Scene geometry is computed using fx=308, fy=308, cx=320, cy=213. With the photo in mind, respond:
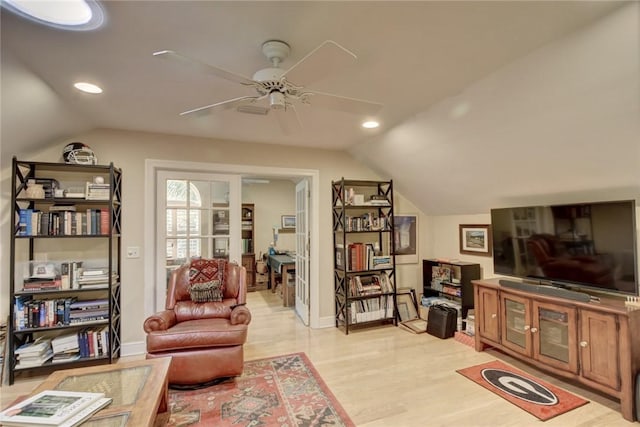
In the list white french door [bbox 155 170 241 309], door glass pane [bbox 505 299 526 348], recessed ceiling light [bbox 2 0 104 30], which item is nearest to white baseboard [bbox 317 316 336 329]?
white french door [bbox 155 170 241 309]

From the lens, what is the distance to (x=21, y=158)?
9.18ft

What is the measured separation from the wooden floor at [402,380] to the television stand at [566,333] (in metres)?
0.17

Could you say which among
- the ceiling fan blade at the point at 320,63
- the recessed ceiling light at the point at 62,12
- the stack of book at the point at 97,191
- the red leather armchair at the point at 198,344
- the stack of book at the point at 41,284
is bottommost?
the red leather armchair at the point at 198,344

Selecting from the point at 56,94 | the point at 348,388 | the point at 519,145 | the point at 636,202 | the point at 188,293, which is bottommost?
the point at 348,388

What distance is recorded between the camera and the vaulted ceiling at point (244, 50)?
147 cm

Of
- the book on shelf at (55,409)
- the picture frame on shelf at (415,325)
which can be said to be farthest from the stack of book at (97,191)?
the picture frame on shelf at (415,325)

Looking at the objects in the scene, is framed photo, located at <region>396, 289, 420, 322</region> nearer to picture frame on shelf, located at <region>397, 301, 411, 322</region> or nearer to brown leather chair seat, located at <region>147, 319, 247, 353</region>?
picture frame on shelf, located at <region>397, 301, 411, 322</region>

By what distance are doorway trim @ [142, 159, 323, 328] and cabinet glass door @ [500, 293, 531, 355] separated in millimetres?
2088

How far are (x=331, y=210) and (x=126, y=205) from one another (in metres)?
2.36

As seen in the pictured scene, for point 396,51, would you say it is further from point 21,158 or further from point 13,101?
point 21,158

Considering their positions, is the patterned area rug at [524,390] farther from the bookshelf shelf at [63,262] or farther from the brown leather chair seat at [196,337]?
the bookshelf shelf at [63,262]

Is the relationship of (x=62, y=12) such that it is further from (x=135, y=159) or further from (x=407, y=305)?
(x=407, y=305)

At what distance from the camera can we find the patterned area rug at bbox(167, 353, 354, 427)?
2.12 m

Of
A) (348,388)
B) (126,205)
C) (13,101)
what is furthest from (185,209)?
(348,388)
